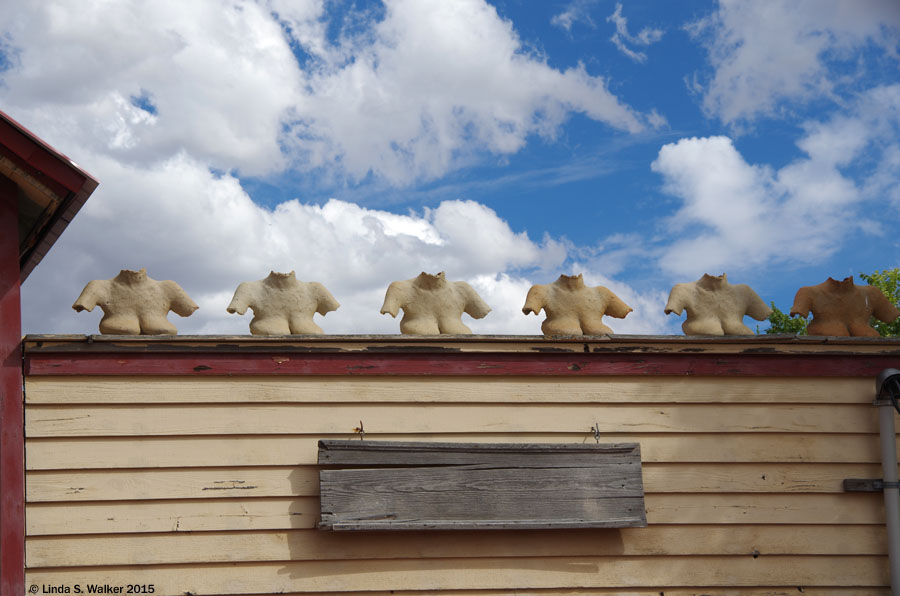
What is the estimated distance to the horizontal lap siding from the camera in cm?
550

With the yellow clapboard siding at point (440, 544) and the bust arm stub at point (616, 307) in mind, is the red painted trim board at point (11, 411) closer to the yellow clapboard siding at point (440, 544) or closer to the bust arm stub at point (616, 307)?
the yellow clapboard siding at point (440, 544)

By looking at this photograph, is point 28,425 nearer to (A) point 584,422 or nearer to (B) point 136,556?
(B) point 136,556

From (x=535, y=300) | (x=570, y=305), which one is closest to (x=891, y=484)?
(x=570, y=305)

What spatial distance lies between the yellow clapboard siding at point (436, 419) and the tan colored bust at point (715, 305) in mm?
674

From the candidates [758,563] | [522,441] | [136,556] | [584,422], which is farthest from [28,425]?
[758,563]

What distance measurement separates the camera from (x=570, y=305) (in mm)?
6352

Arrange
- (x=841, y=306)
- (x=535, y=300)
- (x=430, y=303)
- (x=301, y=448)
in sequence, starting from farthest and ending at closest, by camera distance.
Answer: (x=841, y=306), (x=535, y=300), (x=430, y=303), (x=301, y=448)

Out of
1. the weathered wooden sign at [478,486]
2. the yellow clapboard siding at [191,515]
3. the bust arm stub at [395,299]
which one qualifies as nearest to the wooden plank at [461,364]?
the weathered wooden sign at [478,486]

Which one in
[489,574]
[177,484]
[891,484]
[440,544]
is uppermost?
[177,484]

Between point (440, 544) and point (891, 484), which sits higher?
point (891, 484)

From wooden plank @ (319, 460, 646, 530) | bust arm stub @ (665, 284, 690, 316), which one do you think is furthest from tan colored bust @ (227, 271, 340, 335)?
bust arm stub @ (665, 284, 690, 316)

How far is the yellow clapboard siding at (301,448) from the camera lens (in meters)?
5.51

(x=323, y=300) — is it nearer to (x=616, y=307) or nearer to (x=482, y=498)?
(x=482, y=498)

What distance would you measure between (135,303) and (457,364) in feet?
7.36
